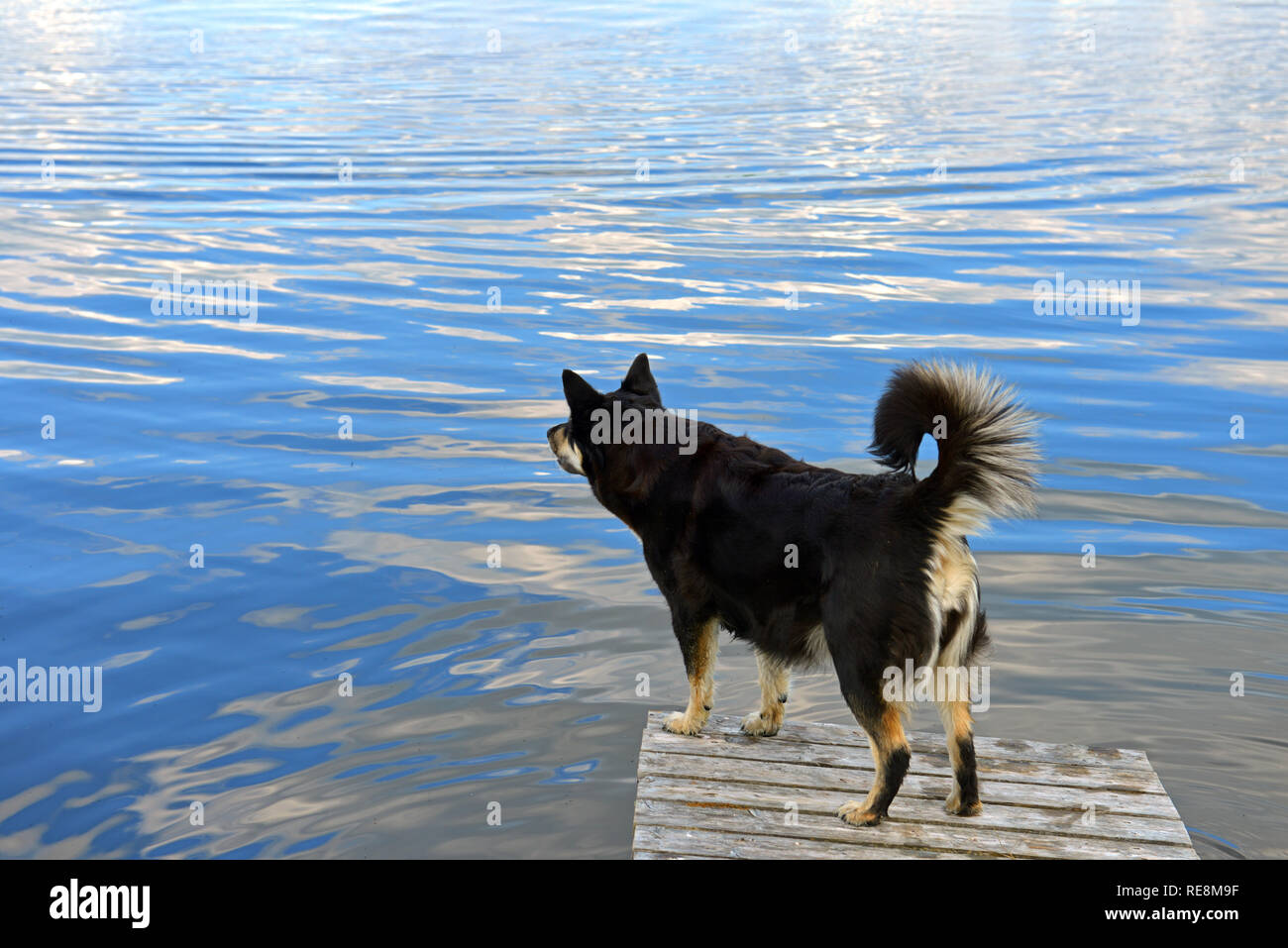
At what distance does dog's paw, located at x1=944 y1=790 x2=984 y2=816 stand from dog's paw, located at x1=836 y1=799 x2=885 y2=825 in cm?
31

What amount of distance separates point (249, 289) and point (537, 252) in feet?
11.2

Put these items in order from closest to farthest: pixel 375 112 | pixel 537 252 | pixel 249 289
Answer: pixel 249 289 → pixel 537 252 → pixel 375 112

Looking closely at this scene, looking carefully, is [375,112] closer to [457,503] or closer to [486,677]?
[457,503]

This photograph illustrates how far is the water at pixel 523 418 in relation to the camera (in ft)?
19.3

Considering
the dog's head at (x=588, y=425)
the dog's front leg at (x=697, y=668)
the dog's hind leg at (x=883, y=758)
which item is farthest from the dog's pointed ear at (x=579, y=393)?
the dog's hind leg at (x=883, y=758)

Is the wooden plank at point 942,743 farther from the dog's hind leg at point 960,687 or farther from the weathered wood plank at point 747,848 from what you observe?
the weathered wood plank at point 747,848

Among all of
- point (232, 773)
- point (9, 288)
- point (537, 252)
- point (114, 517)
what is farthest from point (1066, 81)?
point (232, 773)

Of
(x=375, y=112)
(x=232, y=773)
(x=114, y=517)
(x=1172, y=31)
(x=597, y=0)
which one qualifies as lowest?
(x=232, y=773)

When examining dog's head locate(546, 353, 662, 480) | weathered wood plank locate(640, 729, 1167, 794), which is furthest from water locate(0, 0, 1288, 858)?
dog's head locate(546, 353, 662, 480)

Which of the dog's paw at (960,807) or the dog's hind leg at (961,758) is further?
the dog's paw at (960,807)

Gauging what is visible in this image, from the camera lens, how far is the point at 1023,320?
12297 mm

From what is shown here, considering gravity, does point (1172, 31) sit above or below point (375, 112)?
above

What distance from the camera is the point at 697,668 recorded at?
5.43 metres

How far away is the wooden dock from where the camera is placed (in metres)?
4.65
